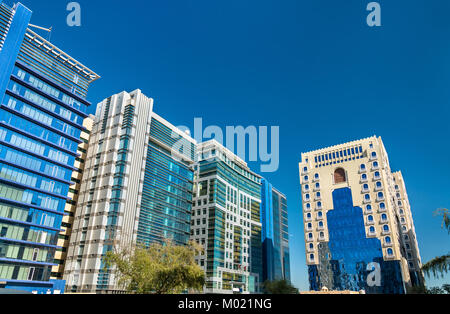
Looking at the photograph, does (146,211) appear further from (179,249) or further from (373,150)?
(373,150)

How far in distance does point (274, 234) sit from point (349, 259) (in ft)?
213

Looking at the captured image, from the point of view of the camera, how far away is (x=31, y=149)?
6462cm

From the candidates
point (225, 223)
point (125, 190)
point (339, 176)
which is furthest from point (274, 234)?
point (125, 190)

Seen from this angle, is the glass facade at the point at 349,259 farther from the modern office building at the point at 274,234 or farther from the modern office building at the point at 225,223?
the modern office building at the point at 274,234

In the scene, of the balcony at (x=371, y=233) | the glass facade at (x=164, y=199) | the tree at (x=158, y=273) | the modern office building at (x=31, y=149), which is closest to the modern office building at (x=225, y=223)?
the glass facade at (x=164, y=199)

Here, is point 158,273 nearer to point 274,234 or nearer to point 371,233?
point 371,233

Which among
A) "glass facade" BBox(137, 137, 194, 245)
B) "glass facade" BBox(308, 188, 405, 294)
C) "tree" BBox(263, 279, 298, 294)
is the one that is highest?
"glass facade" BBox(137, 137, 194, 245)

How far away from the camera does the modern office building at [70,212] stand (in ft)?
255

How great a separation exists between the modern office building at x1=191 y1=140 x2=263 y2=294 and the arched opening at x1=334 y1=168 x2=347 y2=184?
132ft

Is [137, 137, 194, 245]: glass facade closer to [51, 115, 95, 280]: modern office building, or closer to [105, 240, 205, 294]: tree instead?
[51, 115, 95, 280]: modern office building

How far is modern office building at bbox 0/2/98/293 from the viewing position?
58.9 meters

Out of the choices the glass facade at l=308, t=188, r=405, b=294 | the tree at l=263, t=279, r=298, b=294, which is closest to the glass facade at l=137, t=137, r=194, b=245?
the tree at l=263, t=279, r=298, b=294

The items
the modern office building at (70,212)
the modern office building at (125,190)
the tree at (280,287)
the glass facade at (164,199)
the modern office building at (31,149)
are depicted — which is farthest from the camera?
the glass facade at (164,199)

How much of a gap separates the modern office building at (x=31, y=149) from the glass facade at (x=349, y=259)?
212ft
